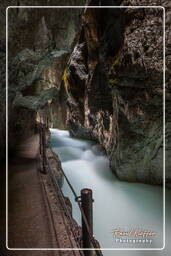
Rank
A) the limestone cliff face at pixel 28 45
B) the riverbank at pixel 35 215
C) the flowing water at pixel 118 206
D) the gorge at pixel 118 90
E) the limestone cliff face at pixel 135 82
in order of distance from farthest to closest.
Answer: the limestone cliff face at pixel 28 45 < the limestone cliff face at pixel 135 82 < the gorge at pixel 118 90 < the flowing water at pixel 118 206 < the riverbank at pixel 35 215

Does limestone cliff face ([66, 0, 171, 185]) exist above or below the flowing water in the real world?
above

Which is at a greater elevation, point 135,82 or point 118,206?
point 135,82

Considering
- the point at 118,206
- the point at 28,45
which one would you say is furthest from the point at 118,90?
the point at 118,206

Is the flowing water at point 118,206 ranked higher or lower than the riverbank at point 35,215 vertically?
lower

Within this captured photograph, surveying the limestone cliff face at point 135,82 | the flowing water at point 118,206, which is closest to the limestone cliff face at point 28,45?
the limestone cliff face at point 135,82

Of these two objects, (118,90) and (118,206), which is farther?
(118,90)

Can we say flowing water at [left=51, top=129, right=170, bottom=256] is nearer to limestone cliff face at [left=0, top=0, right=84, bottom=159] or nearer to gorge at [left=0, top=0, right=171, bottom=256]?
gorge at [left=0, top=0, right=171, bottom=256]

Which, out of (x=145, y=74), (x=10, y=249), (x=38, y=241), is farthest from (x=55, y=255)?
(x=145, y=74)

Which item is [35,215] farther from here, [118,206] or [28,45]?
[28,45]

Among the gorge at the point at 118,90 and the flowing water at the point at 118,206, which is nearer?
the flowing water at the point at 118,206

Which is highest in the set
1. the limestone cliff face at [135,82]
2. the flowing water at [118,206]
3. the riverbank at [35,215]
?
the limestone cliff face at [135,82]

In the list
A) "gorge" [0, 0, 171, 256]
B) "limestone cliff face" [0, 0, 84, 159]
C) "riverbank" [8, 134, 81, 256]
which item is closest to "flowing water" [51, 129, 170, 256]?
"gorge" [0, 0, 171, 256]

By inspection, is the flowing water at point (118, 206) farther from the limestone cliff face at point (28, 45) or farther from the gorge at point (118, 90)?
the limestone cliff face at point (28, 45)

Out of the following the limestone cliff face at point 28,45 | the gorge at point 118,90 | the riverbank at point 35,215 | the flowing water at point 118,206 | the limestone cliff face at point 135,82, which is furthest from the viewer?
the limestone cliff face at point 28,45
